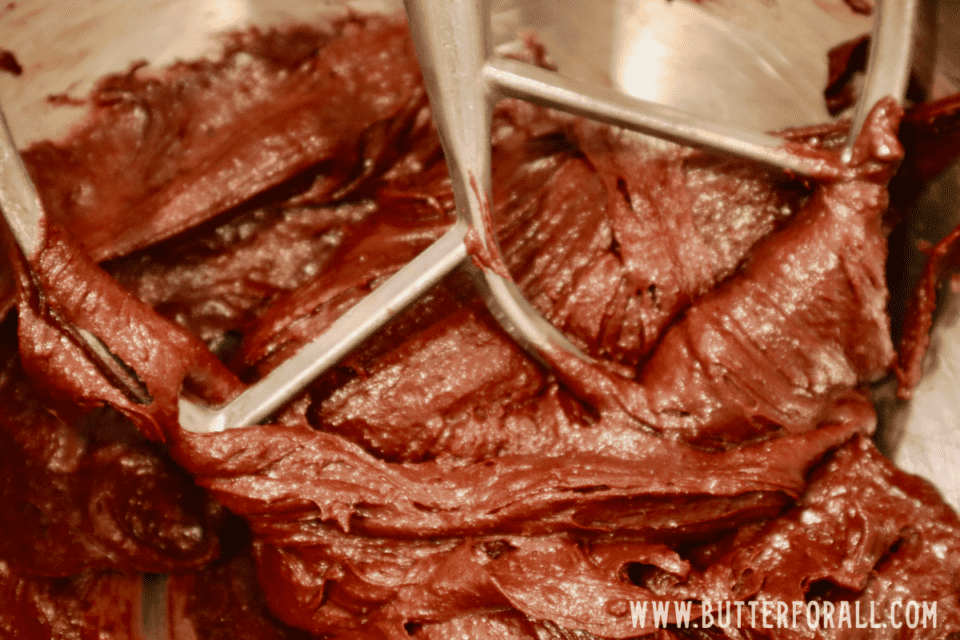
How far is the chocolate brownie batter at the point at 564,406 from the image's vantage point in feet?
3.51

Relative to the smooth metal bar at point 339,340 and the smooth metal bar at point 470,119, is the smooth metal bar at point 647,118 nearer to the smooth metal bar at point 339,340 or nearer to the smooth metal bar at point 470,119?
the smooth metal bar at point 470,119

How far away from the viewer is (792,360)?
3.78 feet

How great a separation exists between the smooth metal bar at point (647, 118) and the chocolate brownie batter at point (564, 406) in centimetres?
11

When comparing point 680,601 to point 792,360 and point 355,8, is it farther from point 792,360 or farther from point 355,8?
point 355,8

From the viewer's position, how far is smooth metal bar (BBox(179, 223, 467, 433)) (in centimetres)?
109

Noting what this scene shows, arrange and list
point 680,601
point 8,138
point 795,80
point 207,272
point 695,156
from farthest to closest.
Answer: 1. point 795,80
2. point 207,272
3. point 695,156
4. point 680,601
5. point 8,138

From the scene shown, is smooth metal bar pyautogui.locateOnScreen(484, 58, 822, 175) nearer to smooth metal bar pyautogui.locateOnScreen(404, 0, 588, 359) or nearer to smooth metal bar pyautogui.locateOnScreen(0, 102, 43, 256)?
smooth metal bar pyautogui.locateOnScreen(404, 0, 588, 359)

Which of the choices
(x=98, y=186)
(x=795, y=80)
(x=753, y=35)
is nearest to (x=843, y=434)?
(x=795, y=80)

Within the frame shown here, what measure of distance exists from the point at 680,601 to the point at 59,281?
45.1 inches

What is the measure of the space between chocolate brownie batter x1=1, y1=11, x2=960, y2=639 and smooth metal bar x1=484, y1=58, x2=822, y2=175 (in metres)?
0.11

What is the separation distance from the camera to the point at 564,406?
1190 mm

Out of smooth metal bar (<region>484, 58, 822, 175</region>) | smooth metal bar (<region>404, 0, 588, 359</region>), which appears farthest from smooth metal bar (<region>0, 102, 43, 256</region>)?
smooth metal bar (<region>484, 58, 822, 175</region>)

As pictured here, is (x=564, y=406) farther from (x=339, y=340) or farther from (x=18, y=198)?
(x=18, y=198)

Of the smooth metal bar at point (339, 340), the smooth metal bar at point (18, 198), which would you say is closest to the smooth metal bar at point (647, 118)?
the smooth metal bar at point (339, 340)
